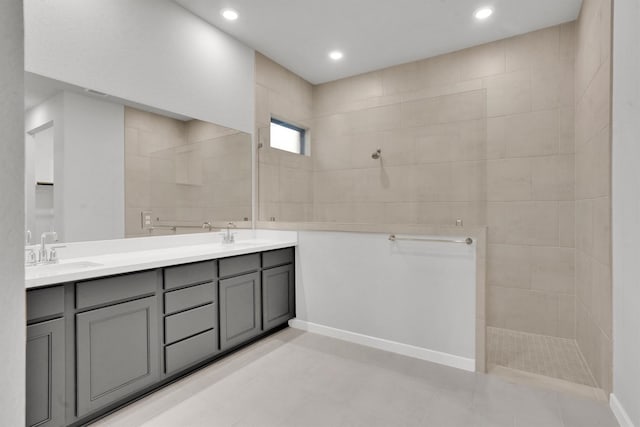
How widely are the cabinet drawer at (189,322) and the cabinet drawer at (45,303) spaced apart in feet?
2.00

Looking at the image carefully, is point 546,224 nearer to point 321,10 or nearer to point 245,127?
point 321,10

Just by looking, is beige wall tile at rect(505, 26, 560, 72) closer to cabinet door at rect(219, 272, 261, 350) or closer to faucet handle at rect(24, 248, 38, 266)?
cabinet door at rect(219, 272, 261, 350)

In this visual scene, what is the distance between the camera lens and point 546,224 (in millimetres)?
2969

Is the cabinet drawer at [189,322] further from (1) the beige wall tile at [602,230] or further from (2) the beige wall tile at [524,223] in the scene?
(2) the beige wall tile at [524,223]

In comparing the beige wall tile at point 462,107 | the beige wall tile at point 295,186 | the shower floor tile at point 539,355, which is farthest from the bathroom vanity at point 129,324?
the shower floor tile at point 539,355

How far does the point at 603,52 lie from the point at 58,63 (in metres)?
3.34

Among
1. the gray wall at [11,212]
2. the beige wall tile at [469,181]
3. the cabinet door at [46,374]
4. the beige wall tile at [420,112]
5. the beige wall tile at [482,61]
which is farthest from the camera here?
the beige wall tile at [482,61]

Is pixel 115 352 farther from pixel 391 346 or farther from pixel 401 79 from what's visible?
pixel 401 79

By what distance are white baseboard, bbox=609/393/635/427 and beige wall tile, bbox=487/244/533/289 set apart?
135 centimetres

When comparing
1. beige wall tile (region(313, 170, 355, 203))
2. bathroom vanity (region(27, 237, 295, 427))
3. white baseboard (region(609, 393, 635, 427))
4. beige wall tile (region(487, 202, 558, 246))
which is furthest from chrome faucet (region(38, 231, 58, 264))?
beige wall tile (region(487, 202, 558, 246))

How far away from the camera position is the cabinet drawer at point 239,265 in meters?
2.47

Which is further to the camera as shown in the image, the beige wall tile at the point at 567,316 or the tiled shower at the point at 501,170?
the beige wall tile at the point at 567,316

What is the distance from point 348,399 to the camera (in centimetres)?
195

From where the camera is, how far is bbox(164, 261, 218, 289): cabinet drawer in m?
2.09
